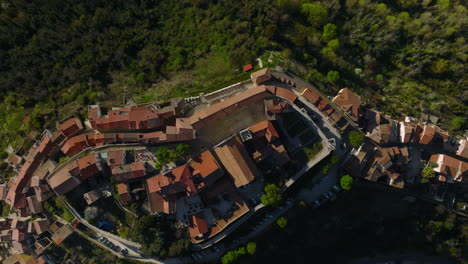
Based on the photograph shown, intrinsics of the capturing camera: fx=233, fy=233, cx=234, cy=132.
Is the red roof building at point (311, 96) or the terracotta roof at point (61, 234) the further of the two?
the red roof building at point (311, 96)

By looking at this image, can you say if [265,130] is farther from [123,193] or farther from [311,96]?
[123,193]

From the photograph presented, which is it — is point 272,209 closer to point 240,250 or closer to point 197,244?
point 240,250

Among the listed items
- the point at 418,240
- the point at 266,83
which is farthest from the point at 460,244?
the point at 266,83

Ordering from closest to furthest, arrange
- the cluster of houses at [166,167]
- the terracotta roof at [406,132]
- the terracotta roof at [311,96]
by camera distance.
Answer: the cluster of houses at [166,167], the terracotta roof at [311,96], the terracotta roof at [406,132]

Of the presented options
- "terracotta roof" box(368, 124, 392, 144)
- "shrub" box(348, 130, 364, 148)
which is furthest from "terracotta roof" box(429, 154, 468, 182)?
"shrub" box(348, 130, 364, 148)

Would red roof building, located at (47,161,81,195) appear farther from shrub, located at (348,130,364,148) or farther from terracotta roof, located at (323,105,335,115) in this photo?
shrub, located at (348,130,364,148)

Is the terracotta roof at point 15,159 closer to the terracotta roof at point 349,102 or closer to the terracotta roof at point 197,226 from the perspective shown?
the terracotta roof at point 197,226

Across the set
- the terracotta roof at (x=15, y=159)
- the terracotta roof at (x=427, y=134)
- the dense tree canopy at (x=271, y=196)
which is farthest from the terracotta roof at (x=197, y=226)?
the terracotta roof at (x=427, y=134)

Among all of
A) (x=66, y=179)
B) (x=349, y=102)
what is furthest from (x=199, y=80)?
(x=349, y=102)
